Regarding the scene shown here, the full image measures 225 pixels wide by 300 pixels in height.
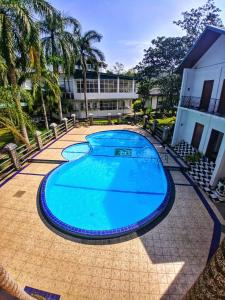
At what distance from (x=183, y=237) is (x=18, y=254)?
20.2ft

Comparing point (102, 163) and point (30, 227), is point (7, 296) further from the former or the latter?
point (102, 163)

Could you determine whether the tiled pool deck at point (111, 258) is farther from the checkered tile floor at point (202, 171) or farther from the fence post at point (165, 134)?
the fence post at point (165, 134)

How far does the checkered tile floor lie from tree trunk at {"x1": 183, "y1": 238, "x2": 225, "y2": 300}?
7551 mm

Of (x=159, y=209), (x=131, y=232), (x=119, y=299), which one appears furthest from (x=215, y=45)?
(x=119, y=299)

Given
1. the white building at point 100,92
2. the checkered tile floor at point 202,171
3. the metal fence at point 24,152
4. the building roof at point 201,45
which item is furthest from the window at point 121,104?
the checkered tile floor at point 202,171

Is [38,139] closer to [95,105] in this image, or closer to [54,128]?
[54,128]

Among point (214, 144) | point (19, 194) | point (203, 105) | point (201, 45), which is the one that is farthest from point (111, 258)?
point (201, 45)

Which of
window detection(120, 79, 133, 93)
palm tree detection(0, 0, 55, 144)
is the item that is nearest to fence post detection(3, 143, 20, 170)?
palm tree detection(0, 0, 55, 144)

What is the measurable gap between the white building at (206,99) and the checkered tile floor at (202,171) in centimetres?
45

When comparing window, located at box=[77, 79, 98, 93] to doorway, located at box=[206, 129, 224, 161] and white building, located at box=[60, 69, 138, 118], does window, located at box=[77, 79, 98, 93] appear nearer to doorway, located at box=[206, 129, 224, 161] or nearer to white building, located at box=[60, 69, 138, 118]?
white building, located at box=[60, 69, 138, 118]

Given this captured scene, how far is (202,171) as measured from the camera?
10812 millimetres

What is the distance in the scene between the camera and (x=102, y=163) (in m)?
12.8

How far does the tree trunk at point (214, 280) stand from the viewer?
5.64 ft

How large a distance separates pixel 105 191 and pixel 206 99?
983 cm
